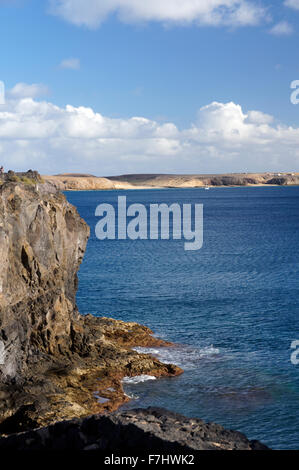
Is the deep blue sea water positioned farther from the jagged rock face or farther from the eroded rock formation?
the jagged rock face

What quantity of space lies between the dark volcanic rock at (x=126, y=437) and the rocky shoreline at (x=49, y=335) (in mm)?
7828

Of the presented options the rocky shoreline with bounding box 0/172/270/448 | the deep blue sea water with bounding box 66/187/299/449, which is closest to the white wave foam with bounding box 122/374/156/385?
the rocky shoreline with bounding box 0/172/270/448

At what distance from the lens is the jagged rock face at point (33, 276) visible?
106 ft

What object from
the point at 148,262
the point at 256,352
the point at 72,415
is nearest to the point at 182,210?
the point at 148,262

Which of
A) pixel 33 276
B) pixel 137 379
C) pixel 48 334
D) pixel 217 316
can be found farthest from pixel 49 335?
pixel 217 316

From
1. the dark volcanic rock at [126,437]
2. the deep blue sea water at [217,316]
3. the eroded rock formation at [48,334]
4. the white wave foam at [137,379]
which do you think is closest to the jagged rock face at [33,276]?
the eroded rock formation at [48,334]

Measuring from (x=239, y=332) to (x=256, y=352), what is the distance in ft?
15.8

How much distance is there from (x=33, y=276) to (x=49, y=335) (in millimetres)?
4631

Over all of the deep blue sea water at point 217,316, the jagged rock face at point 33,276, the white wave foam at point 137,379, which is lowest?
the white wave foam at point 137,379

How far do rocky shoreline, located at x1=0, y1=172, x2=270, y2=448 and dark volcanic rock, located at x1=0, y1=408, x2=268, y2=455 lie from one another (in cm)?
783

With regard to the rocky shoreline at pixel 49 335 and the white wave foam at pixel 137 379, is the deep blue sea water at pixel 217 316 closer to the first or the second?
the white wave foam at pixel 137 379

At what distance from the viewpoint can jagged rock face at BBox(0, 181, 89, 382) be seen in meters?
32.3

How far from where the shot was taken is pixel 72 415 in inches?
1126

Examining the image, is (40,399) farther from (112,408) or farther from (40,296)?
(40,296)
